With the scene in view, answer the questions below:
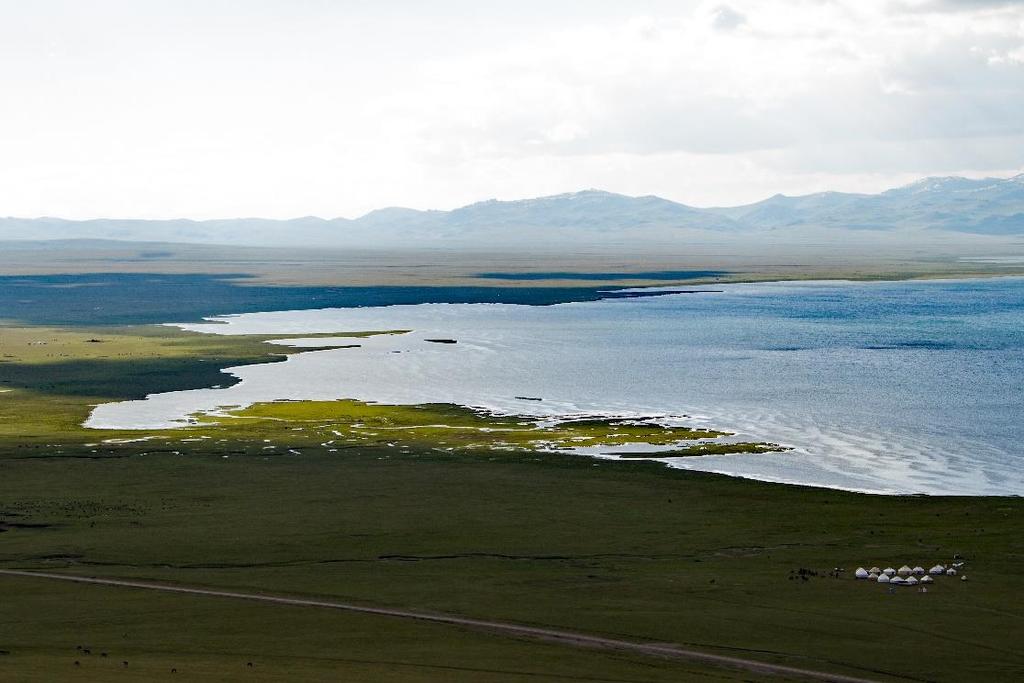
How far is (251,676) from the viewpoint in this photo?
1432 inches

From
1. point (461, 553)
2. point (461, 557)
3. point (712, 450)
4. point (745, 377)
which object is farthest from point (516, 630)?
point (745, 377)

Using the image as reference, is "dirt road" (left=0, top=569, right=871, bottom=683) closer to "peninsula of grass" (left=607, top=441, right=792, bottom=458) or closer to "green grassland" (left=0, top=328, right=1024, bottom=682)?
"green grassland" (left=0, top=328, right=1024, bottom=682)

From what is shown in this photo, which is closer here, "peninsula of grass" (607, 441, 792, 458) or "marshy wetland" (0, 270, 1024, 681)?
"marshy wetland" (0, 270, 1024, 681)

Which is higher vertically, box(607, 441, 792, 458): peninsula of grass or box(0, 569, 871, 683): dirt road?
box(607, 441, 792, 458): peninsula of grass

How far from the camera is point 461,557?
50500 millimetres

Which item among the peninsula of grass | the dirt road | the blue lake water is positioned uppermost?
the blue lake water

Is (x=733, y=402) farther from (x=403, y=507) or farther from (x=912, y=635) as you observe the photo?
(x=912, y=635)

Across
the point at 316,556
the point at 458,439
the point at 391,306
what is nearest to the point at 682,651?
the point at 316,556

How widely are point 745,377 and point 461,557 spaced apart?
2203 inches

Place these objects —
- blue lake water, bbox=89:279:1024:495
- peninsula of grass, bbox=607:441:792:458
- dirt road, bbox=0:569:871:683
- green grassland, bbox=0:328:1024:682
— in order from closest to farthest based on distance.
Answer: dirt road, bbox=0:569:871:683 → green grassland, bbox=0:328:1024:682 → blue lake water, bbox=89:279:1024:495 → peninsula of grass, bbox=607:441:792:458

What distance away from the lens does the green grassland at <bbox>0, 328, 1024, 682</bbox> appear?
127 ft

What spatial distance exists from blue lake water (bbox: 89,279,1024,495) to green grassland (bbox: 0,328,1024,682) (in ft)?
18.9

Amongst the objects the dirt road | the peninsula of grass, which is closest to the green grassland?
the dirt road

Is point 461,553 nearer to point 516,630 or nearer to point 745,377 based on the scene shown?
point 516,630
